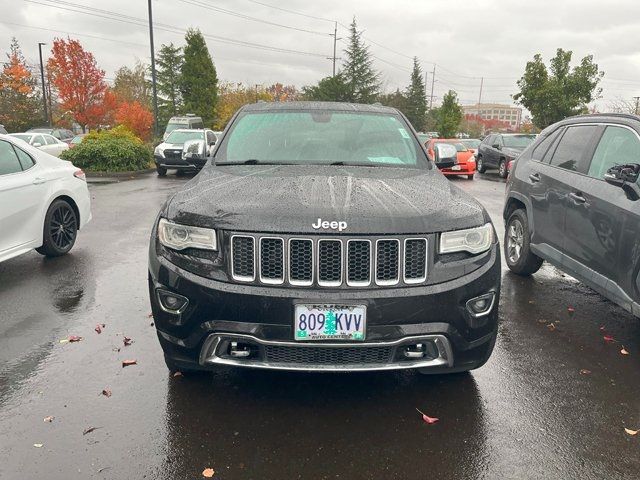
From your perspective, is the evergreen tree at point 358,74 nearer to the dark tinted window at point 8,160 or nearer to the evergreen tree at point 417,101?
the evergreen tree at point 417,101

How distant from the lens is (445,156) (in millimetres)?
4758

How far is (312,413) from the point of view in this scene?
3.12 meters

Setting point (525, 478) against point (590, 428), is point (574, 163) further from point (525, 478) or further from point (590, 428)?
point (525, 478)

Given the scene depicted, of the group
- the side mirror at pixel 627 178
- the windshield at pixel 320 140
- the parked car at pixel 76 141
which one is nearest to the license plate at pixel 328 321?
the windshield at pixel 320 140

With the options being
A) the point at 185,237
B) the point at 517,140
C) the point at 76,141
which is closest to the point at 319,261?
the point at 185,237

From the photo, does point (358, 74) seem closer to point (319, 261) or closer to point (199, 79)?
point (199, 79)

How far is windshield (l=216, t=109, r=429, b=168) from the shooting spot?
4121 mm

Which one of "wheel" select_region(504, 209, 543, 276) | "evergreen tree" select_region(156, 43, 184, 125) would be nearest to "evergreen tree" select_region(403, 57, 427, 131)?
"evergreen tree" select_region(156, 43, 184, 125)

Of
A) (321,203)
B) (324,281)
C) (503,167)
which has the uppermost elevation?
(321,203)

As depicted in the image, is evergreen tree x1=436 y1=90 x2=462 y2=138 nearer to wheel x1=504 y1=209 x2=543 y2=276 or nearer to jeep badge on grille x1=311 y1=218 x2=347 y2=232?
wheel x1=504 y1=209 x2=543 y2=276

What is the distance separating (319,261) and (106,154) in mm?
17369

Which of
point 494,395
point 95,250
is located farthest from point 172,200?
point 95,250

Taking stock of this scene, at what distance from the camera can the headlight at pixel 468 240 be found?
2926 millimetres

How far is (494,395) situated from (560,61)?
26699 millimetres
